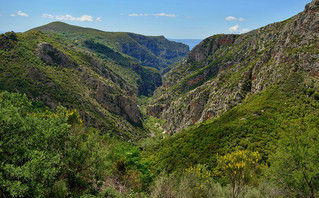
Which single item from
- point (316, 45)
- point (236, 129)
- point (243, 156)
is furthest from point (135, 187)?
point (316, 45)

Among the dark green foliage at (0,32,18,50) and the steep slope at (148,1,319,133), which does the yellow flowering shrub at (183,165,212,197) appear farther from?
the dark green foliage at (0,32,18,50)

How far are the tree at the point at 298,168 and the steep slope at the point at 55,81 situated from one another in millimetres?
88707

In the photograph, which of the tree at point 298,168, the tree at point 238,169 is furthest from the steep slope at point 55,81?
the tree at point 298,168

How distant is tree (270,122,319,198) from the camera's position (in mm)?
A: 18469

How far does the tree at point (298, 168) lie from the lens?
18469mm

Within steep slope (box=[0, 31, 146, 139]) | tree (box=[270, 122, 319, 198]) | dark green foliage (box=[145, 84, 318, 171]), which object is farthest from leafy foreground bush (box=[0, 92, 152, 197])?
steep slope (box=[0, 31, 146, 139])

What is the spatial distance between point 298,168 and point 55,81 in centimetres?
10755

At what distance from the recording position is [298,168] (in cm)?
1936

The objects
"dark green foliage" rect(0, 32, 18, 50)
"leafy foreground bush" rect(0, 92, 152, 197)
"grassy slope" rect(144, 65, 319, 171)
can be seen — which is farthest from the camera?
"dark green foliage" rect(0, 32, 18, 50)

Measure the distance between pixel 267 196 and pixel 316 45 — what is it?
61.5 m

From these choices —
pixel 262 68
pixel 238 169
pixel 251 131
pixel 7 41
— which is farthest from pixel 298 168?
pixel 7 41

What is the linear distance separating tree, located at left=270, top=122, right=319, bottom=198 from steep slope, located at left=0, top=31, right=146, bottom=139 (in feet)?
291

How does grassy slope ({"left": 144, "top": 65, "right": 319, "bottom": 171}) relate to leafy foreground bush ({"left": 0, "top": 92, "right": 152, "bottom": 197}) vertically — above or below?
below

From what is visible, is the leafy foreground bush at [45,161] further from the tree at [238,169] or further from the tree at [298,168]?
the tree at [298,168]
